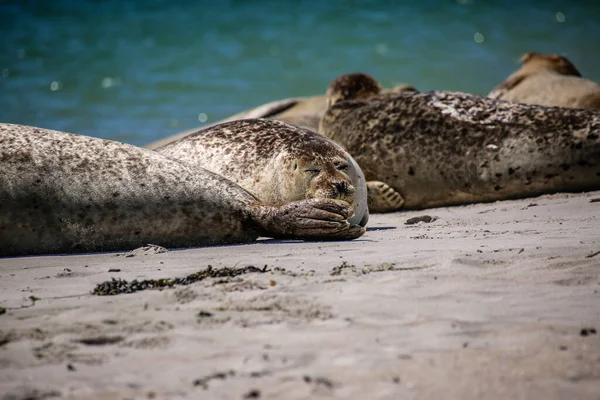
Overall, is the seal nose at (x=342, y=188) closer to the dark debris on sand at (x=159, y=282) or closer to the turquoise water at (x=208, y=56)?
the dark debris on sand at (x=159, y=282)

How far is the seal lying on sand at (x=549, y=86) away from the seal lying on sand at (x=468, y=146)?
3.00m

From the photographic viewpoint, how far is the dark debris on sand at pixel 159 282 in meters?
3.22

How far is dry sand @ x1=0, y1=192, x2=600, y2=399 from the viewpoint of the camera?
2.07 meters

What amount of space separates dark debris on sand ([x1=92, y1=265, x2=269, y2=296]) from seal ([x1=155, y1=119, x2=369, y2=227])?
1.65 metres

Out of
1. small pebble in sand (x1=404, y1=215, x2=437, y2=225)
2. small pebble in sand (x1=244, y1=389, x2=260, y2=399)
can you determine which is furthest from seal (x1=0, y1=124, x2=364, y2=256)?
small pebble in sand (x1=244, y1=389, x2=260, y2=399)

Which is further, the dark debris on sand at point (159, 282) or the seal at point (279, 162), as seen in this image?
the seal at point (279, 162)

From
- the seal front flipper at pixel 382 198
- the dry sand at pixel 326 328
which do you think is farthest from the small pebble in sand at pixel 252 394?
the seal front flipper at pixel 382 198

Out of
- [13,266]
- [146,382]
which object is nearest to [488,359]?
[146,382]

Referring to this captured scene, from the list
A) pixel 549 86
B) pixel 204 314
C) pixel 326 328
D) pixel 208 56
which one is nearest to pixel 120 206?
pixel 204 314

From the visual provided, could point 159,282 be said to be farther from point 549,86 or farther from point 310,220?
point 549,86

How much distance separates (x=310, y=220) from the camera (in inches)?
187

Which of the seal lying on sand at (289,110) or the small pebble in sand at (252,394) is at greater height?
the seal lying on sand at (289,110)

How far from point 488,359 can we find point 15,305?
1841mm

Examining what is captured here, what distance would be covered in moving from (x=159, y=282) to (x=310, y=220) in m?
1.60
